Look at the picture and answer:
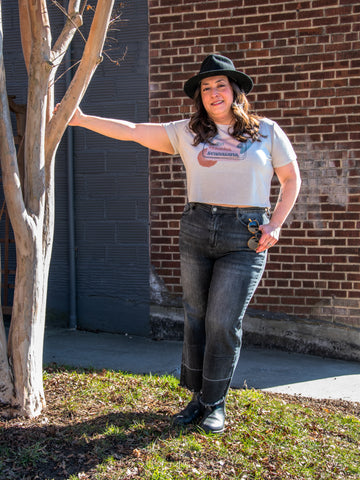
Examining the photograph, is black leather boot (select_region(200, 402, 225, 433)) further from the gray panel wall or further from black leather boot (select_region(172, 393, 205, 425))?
the gray panel wall

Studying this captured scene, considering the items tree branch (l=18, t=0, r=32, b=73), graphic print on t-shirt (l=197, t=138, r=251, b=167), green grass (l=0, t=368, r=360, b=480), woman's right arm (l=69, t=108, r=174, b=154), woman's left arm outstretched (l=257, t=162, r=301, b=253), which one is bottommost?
green grass (l=0, t=368, r=360, b=480)

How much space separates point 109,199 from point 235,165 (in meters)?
2.91

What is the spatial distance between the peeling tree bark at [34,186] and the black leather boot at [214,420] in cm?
98

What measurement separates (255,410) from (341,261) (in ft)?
6.60

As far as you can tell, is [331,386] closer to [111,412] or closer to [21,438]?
A: [111,412]

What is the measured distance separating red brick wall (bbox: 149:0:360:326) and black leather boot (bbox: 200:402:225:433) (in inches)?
86.5

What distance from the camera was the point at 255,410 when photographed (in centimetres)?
337

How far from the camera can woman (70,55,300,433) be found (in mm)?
2848

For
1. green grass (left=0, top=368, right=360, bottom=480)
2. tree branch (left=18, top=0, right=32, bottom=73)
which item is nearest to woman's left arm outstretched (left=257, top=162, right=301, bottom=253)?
green grass (left=0, top=368, right=360, bottom=480)

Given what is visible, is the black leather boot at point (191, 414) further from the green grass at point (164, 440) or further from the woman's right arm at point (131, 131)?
the woman's right arm at point (131, 131)

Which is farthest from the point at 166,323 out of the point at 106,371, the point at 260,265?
the point at 260,265

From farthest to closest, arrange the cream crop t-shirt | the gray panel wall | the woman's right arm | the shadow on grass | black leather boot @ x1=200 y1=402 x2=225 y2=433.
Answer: the gray panel wall → the woman's right arm → black leather boot @ x1=200 y1=402 x2=225 y2=433 → the cream crop t-shirt → the shadow on grass

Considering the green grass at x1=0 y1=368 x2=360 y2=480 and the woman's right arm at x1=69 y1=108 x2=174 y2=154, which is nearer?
the green grass at x1=0 y1=368 x2=360 y2=480

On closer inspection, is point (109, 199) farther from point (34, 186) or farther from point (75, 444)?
point (75, 444)
